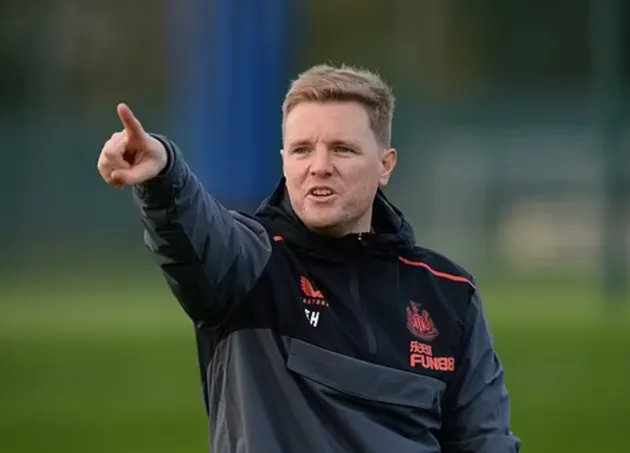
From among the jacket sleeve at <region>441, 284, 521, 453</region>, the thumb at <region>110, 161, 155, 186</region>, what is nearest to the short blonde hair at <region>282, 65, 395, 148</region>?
the jacket sleeve at <region>441, 284, 521, 453</region>

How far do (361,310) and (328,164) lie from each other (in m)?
0.33

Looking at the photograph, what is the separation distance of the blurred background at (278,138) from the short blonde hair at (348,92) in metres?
6.89

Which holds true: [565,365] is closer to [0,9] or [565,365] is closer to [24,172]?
[24,172]

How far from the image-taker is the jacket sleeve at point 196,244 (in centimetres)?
290

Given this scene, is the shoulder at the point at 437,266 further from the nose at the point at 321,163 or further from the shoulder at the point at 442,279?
the nose at the point at 321,163

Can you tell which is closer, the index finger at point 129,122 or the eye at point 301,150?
the index finger at point 129,122

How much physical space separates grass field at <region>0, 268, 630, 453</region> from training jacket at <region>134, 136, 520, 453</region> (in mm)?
3945

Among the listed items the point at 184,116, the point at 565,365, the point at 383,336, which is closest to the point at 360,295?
the point at 383,336

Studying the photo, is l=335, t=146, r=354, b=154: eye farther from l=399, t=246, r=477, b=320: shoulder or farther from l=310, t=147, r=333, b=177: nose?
l=399, t=246, r=477, b=320: shoulder

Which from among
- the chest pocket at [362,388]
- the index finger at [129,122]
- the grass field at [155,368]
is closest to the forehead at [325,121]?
the chest pocket at [362,388]

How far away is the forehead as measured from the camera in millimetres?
3244

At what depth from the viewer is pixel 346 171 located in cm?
327

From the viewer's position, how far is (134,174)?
2783 millimetres

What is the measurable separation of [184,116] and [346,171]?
10.3m
